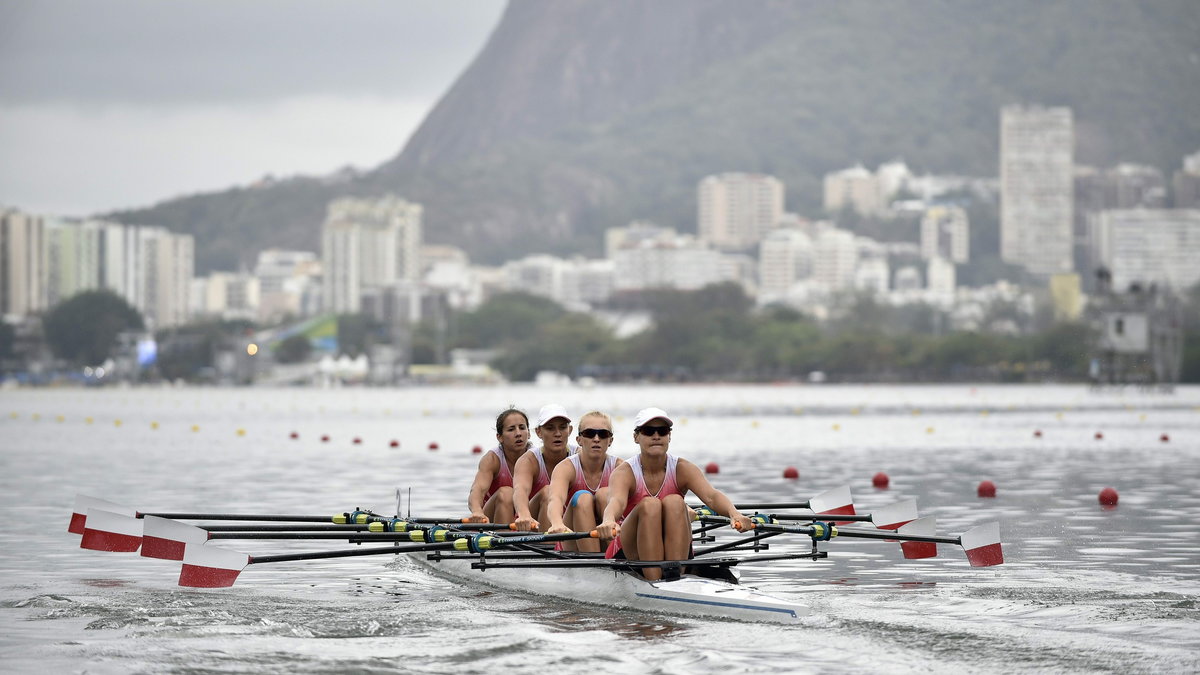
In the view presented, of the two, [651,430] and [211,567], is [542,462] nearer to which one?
[651,430]

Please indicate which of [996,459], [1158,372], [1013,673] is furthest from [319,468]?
[1158,372]

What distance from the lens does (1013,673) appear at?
11.7 m

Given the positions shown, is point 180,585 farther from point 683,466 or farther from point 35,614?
point 683,466

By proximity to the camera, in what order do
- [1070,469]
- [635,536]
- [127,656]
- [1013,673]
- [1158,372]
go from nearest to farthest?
[1013,673]
[127,656]
[635,536]
[1070,469]
[1158,372]

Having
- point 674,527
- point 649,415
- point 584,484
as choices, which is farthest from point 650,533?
point 584,484

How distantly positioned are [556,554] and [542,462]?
1.72 meters

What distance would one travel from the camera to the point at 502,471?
17.5 meters

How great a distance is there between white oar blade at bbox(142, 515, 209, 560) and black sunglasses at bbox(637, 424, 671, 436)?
4.42m

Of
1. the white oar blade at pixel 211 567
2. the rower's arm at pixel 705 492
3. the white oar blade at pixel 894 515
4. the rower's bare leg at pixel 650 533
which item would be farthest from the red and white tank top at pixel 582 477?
the white oar blade at pixel 894 515

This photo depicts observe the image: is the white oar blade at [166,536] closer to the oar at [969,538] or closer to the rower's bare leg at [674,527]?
the rower's bare leg at [674,527]

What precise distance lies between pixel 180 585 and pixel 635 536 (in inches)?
170

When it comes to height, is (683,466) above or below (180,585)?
above

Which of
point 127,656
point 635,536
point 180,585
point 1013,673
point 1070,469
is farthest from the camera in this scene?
point 1070,469

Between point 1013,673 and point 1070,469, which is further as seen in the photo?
point 1070,469
